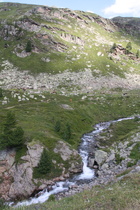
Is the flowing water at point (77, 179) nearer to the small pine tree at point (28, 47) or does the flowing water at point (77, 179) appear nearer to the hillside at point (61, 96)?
the hillside at point (61, 96)

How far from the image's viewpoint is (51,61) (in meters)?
124

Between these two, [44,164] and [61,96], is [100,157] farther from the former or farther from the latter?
[61,96]

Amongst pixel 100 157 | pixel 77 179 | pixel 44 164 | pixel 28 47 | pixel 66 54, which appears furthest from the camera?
pixel 66 54

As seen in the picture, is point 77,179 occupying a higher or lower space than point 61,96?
lower

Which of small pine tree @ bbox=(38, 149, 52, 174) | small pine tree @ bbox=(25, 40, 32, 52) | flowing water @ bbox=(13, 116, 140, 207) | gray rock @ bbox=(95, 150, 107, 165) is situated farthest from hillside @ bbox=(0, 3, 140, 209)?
flowing water @ bbox=(13, 116, 140, 207)

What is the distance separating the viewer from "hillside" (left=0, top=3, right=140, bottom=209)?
110 ft

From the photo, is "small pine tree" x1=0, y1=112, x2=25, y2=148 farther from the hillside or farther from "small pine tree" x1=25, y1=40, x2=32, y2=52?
"small pine tree" x1=25, y1=40, x2=32, y2=52

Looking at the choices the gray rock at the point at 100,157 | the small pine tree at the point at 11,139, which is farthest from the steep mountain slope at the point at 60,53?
the gray rock at the point at 100,157

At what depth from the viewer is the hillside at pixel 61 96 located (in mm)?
33625

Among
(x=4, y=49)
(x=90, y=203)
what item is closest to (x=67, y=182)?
(x=90, y=203)

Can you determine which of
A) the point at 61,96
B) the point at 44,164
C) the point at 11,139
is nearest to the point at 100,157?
the point at 44,164

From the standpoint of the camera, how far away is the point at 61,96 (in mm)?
86938

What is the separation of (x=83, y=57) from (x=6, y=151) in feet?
374

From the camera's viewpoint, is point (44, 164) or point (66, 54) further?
point (66, 54)
